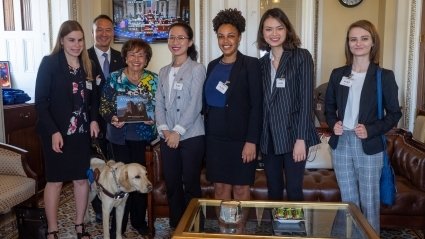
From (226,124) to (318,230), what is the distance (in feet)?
2.52

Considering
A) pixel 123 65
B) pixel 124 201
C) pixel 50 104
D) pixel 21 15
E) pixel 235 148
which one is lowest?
pixel 124 201

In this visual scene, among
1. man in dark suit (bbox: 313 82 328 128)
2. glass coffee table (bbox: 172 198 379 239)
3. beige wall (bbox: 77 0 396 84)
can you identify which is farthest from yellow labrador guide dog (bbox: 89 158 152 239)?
beige wall (bbox: 77 0 396 84)

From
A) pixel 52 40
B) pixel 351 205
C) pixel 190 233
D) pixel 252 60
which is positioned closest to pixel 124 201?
pixel 190 233

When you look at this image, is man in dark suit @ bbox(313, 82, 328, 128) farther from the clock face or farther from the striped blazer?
the striped blazer

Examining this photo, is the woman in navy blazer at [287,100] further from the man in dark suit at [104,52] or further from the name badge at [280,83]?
the man in dark suit at [104,52]

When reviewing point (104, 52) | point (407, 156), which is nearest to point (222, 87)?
Result: point (104, 52)

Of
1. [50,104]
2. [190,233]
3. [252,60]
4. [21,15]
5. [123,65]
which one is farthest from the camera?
[21,15]

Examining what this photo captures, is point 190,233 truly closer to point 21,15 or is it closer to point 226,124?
point 226,124

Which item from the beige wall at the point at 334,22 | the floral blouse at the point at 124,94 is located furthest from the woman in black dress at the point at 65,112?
the beige wall at the point at 334,22

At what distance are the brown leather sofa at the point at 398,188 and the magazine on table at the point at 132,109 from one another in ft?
0.83

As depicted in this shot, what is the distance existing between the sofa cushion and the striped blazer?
1797mm

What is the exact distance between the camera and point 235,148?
7.96 ft

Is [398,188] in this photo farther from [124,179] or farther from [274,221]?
[124,179]

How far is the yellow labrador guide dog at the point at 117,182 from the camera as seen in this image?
264cm
